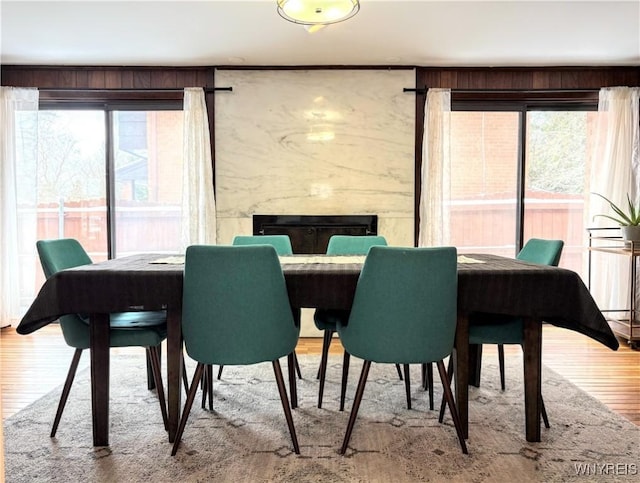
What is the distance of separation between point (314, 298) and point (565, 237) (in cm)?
356

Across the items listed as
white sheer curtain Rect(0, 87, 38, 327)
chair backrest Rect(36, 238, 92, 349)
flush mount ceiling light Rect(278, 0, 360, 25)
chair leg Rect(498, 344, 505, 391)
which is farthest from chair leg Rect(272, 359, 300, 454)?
white sheer curtain Rect(0, 87, 38, 327)

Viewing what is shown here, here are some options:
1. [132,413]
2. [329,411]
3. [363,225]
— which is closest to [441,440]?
[329,411]

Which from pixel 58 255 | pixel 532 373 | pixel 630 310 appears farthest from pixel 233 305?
pixel 630 310

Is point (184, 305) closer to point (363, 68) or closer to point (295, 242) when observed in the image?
point (295, 242)

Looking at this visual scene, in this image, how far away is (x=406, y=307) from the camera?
1851 millimetres

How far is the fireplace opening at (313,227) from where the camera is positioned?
13.9 feet

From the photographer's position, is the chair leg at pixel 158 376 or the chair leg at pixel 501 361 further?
the chair leg at pixel 501 361

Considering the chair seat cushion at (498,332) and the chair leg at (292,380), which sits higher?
the chair seat cushion at (498,332)

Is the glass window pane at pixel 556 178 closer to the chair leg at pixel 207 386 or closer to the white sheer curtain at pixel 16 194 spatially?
the chair leg at pixel 207 386

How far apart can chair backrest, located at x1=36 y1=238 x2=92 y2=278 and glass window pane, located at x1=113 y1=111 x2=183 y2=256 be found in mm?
1978

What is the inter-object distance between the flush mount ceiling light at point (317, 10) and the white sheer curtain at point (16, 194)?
3.13m

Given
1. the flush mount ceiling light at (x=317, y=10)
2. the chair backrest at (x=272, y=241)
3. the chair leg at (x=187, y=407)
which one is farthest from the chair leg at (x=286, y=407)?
the flush mount ceiling light at (x=317, y=10)

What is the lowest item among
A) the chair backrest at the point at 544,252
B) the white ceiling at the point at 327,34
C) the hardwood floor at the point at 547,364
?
the hardwood floor at the point at 547,364

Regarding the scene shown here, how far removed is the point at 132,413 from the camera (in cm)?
235
